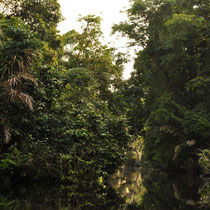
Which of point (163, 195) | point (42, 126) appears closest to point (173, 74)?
point (42, 126)

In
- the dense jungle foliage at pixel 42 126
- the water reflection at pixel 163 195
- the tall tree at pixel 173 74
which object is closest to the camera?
the water reflection at pixel 163 195

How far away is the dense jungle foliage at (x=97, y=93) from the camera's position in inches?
384

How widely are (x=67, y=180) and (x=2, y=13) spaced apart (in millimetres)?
10127

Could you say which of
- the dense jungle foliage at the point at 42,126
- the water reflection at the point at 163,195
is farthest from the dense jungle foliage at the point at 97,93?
the water reflection at the point at 163,195

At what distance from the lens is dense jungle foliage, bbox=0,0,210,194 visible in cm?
974

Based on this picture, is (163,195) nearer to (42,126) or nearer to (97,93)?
(42,126)

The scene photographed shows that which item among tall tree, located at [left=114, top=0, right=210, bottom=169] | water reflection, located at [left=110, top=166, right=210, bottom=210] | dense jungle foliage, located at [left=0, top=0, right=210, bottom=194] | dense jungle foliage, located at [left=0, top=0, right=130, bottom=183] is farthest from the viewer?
tall tree, located at [left=114, top=0, right=210, bottom=169]

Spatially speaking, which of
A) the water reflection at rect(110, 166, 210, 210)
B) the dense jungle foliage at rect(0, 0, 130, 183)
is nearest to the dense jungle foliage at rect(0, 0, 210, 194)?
the dense jungle foliage at rect(0, 0, 130, 183)

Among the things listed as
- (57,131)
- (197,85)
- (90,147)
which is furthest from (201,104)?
(57,131)

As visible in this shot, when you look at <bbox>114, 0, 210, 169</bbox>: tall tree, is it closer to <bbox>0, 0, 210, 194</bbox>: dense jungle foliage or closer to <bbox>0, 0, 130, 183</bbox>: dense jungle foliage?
<bbox>0, 0, 210, 194</bbox>: dense jungle foliage

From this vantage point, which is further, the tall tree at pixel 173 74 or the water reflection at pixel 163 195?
the tall tree at pixel 173 74

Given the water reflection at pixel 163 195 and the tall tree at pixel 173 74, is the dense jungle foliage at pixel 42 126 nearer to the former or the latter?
the water reflection at pixel 163 195

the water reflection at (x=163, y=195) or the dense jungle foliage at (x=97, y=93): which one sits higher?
the dense jungle foliage at (x=97, y=93)

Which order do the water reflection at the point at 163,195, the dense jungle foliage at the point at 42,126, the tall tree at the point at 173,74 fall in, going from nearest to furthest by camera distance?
the water reflection at the point at 163,195
the dense jungle foliage at the point at 42,126
the tall tree at the point at 173,74
